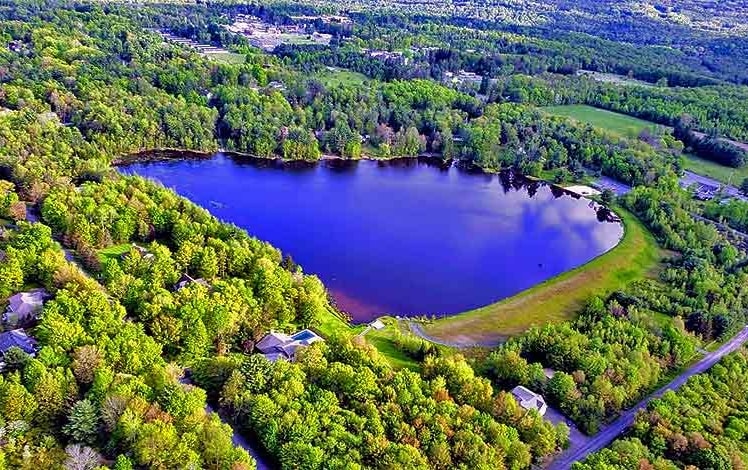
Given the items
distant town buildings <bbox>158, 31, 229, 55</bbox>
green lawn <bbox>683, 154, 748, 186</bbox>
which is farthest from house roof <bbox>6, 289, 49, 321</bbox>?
distant town buildings <bbox>158, 31, 229, 55</bbox>

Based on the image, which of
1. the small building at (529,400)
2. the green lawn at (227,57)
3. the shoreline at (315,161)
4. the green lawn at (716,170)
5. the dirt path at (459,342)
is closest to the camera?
the small building at (529,400)

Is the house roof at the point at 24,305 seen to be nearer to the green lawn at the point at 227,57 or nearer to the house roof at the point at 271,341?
the house roof at the point at 271,341

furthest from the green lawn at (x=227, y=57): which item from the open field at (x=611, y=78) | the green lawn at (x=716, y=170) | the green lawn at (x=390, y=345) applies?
the green lawn at (x=390, y=345)

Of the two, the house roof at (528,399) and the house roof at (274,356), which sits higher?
the house roof at (274,356)

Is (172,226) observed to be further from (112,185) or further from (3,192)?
(3,192)

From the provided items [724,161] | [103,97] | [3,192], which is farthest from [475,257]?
[103,97]

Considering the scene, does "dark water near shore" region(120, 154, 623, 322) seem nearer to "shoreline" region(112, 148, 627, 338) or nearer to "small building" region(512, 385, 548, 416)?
"shoreline" region(112, 148, 627, 338)
